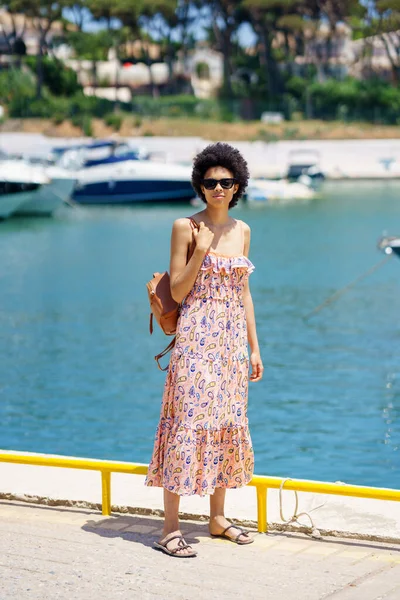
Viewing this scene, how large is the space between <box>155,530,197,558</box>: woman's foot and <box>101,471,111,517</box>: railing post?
0.56m

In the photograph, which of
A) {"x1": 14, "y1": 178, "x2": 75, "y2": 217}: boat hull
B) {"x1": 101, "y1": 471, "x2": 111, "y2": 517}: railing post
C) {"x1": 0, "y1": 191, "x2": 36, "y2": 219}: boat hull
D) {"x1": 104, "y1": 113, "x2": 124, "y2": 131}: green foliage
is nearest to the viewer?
{"x1": 101, "y1": 471, "x2": 111, "y2": 517}: railing post

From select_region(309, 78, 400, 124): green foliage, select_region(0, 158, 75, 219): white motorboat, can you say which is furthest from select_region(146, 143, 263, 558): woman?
select_region(309, 78, 400, 124): green foliage

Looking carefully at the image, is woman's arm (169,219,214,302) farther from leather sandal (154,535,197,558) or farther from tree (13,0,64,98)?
tree (13,0,64,98)

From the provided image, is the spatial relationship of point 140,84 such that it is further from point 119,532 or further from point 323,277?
point 119,532

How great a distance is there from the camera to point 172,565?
494 cm

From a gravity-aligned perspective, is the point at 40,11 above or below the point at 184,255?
above

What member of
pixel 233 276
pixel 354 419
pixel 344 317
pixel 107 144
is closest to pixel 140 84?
pixel 107 144

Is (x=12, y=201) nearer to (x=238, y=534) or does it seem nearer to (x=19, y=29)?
(x=238, y=534)

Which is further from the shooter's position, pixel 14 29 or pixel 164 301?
pixel 14 29

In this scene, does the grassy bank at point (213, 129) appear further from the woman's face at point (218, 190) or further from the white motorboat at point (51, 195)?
the woman's face at point (218, 190)

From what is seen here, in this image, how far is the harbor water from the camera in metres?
11.2

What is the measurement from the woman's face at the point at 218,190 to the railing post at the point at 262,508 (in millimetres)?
1283

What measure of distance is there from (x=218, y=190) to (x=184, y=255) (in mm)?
325

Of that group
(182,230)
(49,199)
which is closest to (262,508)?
(182,230)
